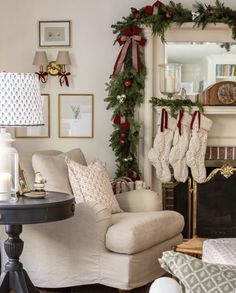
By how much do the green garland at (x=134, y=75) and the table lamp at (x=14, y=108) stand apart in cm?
175

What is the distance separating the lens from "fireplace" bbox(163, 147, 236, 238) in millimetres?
4914

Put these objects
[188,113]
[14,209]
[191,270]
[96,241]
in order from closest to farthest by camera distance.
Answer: [191,270] → [14,209] → [96,241] → [188,113]

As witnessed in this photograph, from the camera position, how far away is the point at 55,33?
500cm

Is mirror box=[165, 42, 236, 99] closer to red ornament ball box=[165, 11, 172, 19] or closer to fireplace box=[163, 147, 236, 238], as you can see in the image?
red ornament ball box=[165, 11, 172, 19]

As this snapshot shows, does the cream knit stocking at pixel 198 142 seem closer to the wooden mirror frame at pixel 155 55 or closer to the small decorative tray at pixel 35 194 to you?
the wooden mirror frame at pixel 155 55

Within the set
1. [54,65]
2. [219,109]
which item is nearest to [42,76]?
[54,65]

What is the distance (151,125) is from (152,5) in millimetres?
1075

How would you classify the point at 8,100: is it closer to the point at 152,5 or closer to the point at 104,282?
the point at 104,282

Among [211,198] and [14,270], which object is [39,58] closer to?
[211,198]

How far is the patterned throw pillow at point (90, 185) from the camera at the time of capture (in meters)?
3.83

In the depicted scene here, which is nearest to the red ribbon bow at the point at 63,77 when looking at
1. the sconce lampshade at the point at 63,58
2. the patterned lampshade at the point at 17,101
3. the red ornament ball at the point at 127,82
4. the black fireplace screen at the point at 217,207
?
the sconce lampshade at the point at 63,58

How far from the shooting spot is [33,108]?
3059mm

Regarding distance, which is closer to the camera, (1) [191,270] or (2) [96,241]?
(1) [191,270]

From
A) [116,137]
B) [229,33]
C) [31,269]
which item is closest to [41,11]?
[116,137]
